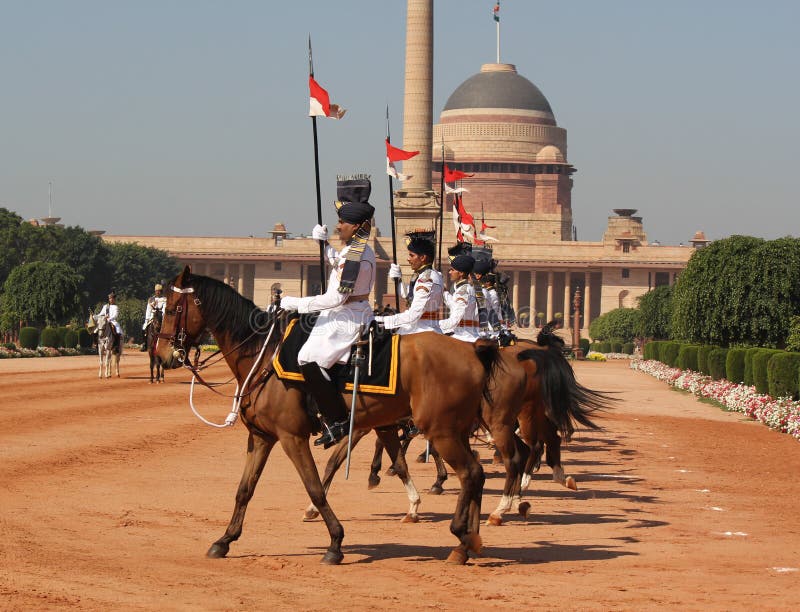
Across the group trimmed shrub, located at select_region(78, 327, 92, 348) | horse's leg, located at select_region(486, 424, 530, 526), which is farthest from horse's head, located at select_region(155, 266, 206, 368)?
trimmed shrub, located at select_region(78, 327, 92, 348)

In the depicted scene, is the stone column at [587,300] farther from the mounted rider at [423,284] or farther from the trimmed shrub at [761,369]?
the mounted rider at [423,284]

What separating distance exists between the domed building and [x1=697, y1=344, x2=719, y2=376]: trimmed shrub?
356 ft

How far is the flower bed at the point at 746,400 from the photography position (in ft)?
82.5

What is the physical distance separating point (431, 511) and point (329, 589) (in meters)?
4.30

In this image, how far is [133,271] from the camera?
11619cm

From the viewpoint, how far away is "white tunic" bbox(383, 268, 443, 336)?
39.4 feet

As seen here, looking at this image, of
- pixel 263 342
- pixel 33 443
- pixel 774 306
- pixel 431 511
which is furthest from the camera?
pixel 774 306

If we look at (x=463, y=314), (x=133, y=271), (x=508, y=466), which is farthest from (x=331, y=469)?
(x=133, y=271)

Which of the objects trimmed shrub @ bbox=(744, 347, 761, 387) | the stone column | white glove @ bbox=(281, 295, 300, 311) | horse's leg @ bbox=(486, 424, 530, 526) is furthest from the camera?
the stone column

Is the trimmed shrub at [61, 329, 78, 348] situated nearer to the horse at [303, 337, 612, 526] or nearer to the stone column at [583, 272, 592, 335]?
the horse at [303, 337, 612, 526]

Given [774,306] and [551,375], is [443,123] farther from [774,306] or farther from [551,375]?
[551,375]

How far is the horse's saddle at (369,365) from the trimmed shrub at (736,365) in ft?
80.8

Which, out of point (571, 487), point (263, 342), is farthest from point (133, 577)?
point (571, 487)

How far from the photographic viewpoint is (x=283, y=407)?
34.9ft
